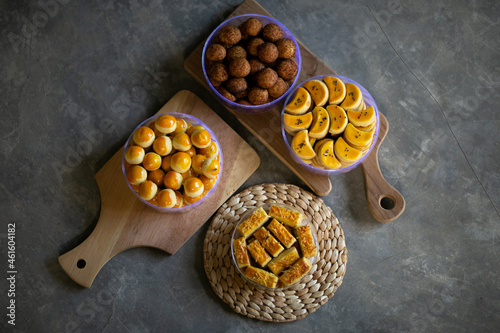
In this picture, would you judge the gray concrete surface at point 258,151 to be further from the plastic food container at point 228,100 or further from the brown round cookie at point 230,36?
the brown round cookie at point 230,36

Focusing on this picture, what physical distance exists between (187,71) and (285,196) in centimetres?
95

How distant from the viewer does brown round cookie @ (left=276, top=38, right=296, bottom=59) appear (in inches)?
84.5

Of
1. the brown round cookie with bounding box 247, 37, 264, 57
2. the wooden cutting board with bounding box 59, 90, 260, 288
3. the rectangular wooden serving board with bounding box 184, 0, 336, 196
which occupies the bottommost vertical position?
the wooden cutting board with bounding box 59, 90, 260, 288

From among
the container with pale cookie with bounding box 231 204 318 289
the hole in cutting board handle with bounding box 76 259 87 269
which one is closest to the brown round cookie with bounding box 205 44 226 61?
the container with pale cookie with bounding box 231 204 318 289

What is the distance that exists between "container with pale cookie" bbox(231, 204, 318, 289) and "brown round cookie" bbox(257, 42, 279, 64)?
2.58ft

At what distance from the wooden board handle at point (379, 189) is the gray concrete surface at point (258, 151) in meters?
0.10

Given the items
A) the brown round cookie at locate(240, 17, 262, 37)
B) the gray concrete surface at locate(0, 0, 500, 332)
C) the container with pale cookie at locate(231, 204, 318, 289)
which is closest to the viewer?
the container with pale cookie at locate(231, 204, 318, 289)

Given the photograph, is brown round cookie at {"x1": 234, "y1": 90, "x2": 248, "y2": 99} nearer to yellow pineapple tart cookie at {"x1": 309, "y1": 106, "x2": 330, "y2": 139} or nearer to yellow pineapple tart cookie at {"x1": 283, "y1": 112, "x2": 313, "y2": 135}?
yellow pineapple tart cookie at {"x1": 283, "y1": 112, "x2": 313, "y2": 135}

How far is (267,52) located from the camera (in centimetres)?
210

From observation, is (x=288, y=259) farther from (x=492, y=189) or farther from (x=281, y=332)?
(x=492, y=189)

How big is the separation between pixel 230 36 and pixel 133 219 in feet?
3.73

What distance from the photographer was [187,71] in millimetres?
2416

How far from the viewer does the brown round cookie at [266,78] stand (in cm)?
209

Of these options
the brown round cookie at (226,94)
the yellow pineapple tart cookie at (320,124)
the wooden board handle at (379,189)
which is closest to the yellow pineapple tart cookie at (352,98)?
the yellow pineapple tart cookie at (320,124)
